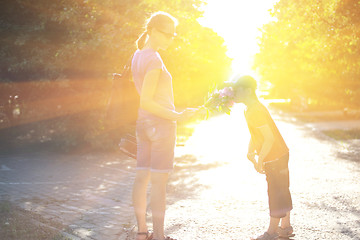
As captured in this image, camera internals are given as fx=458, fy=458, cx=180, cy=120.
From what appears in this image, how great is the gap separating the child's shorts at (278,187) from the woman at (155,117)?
1063mm

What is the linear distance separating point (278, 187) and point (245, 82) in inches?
42.9

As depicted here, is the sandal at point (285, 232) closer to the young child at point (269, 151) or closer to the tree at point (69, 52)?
the young child at point (269, 151)

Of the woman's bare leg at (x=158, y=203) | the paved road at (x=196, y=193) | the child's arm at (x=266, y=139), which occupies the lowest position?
the paved road at (x=196, y=193)

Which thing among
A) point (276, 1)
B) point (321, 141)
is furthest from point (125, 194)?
point (276, 1)

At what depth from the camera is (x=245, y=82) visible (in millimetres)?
4457

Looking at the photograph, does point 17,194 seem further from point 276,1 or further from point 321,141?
point 276,1

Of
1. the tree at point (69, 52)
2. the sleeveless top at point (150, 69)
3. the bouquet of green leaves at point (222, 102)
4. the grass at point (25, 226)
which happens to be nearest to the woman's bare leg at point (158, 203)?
the sleeveless top at point (150, 69)

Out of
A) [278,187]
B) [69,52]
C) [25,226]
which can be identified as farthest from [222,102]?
[69,52]

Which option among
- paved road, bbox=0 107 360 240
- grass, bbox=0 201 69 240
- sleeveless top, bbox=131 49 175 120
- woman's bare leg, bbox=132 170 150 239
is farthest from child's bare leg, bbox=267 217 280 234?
grass, bbox=0 201 69 240

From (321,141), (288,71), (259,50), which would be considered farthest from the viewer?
(259,50)

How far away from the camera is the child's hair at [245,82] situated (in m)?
4.45

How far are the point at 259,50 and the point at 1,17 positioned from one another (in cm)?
3934

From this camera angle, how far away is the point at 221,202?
6.50 metres

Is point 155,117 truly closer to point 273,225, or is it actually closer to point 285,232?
point 273,225
